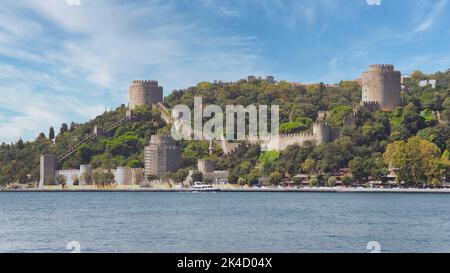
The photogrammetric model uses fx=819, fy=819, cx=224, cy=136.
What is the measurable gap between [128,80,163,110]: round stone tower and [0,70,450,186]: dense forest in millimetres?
1182

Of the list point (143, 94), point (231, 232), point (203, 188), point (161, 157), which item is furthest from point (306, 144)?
point (231, 232)

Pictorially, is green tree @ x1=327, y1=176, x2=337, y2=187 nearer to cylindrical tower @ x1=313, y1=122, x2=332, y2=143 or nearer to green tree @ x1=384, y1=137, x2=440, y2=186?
green tree @ x1=384, y1=137, x2=440, y2=186

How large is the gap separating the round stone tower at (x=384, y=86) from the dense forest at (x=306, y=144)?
1001 millimetres

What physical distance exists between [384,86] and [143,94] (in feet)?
63.0

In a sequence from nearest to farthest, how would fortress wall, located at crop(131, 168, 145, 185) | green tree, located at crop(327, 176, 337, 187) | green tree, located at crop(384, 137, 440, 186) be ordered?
green tree, located at crop(384, 137, 440, 186)
green tree, located at crop(327, 176, 337, 187)
fortress wall, located at crop(131, 168, 145, 185)

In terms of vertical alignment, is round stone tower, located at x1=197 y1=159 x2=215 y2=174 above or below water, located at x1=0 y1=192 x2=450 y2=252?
above

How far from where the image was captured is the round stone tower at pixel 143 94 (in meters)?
59.8

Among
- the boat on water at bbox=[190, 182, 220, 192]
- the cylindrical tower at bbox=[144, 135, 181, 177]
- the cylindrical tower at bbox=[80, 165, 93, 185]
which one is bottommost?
the boat on water at bbox=[190, 182, 220, 192]

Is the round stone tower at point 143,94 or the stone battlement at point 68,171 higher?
the round stone tower at point 143,94

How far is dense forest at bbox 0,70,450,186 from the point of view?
40.4 m

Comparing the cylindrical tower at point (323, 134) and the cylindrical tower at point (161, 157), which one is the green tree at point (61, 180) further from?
the cylindrical tower at point (323, 134)

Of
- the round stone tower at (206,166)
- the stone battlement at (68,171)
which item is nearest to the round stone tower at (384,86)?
the round stone tower at (206,166)

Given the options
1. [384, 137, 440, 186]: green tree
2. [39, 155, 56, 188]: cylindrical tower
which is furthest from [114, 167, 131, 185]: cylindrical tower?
[384, 137, 440, 186]: green tree

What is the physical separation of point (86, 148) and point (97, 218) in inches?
1408
